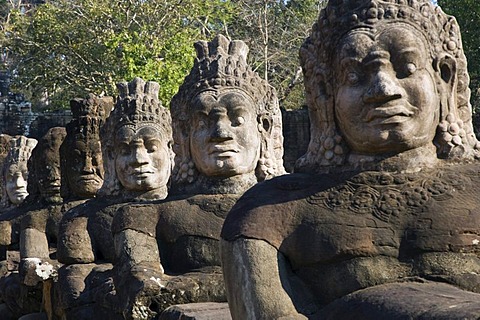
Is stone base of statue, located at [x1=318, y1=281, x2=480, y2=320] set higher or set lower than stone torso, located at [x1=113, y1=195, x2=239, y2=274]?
lower

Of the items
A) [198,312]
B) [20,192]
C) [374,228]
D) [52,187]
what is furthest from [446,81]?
[20,192]

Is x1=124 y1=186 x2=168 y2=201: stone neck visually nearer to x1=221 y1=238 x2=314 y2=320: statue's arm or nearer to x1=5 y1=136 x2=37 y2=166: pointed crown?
x1=221 y1=238 x2=314 y2=320: statue's arm

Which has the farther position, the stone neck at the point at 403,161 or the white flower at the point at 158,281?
the white flower at the point at 158,281

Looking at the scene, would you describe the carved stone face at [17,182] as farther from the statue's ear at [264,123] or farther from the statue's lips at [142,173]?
the statue's ear at [264,123]

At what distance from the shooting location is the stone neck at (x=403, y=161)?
481 cm

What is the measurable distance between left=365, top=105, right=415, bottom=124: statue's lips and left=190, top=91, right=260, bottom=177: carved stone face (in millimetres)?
2342

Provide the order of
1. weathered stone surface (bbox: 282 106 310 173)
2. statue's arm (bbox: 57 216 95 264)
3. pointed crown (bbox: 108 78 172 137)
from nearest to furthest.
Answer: pointed crown (bbox: 108 78 172 137), statue's arm (bbox: 57 216 95 264), weathered stone surface (bbox: 282 106 310 173)

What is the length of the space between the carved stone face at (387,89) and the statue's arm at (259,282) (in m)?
0.65

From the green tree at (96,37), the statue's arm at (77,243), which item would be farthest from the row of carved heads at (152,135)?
the green tree at (96,37)

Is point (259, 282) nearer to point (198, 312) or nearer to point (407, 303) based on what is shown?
point (407, 303)

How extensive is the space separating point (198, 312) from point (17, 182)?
29.3 feet

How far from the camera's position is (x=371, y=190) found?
15.6 ft

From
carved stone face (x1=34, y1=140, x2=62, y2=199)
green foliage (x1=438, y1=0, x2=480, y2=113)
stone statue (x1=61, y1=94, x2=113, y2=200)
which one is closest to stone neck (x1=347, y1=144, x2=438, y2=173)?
stone statue (x1=61, y1=94, x2=113, y2=200)

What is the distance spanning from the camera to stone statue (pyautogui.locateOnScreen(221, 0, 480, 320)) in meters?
4.64
